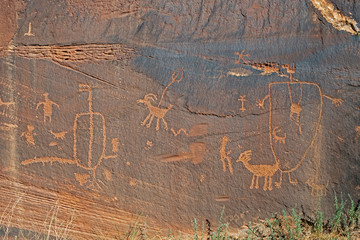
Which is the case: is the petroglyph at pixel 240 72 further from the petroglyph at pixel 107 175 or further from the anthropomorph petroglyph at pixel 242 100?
the petroglyph at pixel 107 175

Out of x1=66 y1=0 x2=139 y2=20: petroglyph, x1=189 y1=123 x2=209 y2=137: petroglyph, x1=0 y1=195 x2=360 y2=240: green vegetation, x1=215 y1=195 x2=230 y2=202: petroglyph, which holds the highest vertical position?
x1=66 y1=0 x2=139 y2=20: petroglyph

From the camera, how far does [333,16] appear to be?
108 inches

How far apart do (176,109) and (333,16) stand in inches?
47.2

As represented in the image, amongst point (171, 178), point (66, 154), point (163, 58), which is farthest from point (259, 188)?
point (66, 154)

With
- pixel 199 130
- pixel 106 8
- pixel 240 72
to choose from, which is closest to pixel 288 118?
pixel 240 72

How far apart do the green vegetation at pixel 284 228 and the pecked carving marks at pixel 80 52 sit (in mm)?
1047

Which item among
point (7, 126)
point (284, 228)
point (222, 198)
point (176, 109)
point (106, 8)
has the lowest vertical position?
point (284, 228)

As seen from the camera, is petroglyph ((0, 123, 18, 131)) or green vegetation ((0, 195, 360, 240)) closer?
green vegetation ((0, 195, 360, 240))

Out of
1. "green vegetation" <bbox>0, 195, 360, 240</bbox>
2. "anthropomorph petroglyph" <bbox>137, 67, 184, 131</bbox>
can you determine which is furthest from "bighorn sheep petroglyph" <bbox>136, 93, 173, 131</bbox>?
"green vegetation" <bbox>0, 195, 360, 240</bbox>

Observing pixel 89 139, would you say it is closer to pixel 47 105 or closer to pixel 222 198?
pixel 47 105

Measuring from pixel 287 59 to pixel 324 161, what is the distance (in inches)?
28.0

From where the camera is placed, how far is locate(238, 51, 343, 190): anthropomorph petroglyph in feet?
8.95

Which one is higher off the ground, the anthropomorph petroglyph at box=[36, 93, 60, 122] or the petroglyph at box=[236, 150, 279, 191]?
the anthropomorph petroglyph at box=[36, 93, 60, 122]

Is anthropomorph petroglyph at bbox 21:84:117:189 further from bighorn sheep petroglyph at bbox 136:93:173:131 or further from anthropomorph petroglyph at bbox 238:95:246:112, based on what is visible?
anthropomorph petroglyph at bbox 238:95:246:112
